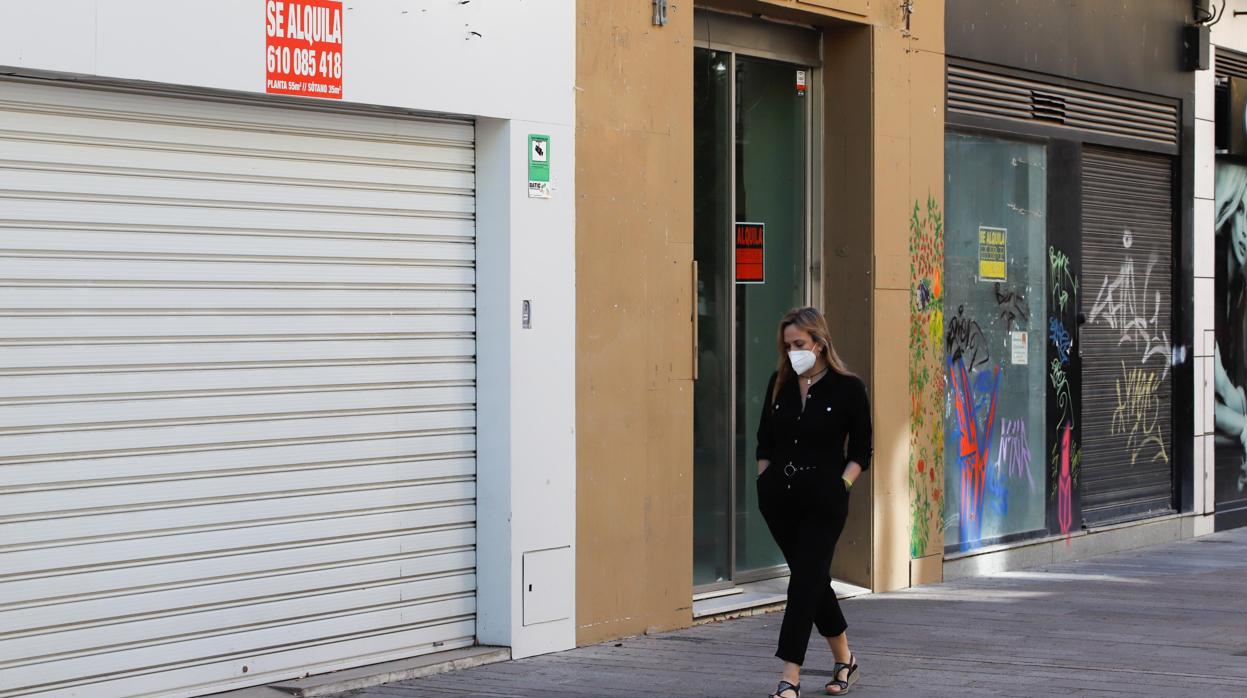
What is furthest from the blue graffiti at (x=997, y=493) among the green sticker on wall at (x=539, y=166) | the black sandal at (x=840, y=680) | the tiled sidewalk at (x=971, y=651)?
the green sticker on wall at (x=539, y=166)

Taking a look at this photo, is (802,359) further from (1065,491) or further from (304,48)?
(1065,491)

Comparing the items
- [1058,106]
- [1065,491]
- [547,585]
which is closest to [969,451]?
[1065,491]

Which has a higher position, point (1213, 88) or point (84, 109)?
point (1213, 88)

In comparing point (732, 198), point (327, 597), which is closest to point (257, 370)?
point (327, 597)

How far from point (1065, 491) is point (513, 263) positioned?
6.24m

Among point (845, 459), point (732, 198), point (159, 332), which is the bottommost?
point (845, 459)

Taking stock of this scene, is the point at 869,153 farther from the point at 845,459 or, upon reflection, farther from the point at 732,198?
the point at 845,459

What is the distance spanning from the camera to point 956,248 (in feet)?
40.3

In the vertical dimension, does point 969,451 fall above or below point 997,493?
above

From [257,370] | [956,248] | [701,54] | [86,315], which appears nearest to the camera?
[86,315]

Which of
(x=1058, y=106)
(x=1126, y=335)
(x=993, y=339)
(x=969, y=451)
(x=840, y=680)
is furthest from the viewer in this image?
(x=1126, y=335)

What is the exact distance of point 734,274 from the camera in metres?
10.8

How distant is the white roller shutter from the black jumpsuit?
1.81 m

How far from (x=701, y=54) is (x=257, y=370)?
3937 millimetres
